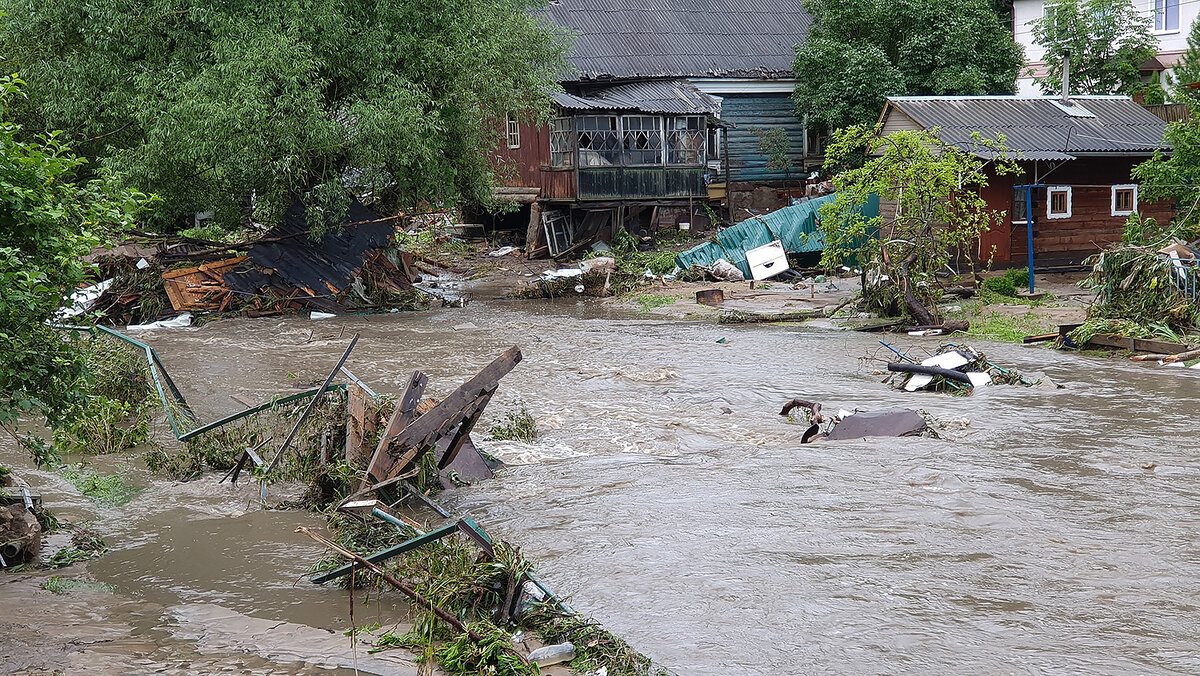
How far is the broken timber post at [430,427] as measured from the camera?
7523mm

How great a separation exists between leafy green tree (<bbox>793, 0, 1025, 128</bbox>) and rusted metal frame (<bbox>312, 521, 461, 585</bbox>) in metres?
24.9

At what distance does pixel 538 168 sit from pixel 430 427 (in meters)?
21.4

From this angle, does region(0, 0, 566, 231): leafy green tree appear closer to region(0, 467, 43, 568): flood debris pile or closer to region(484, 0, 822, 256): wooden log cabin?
region(484, 0, 822, 256): wooden log cabin

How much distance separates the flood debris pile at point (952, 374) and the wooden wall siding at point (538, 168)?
1533 centimetres

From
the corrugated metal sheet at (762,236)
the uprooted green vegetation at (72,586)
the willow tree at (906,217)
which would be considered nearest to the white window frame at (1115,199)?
the corrugated metal sheet at (762,236)

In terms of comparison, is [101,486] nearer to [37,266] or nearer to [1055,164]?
[37,266]

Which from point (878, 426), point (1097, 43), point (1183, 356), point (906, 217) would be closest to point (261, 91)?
point (906, 217)

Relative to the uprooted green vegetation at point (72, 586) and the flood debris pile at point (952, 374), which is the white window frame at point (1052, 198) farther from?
the uprooted green vegetation at point (72, 586)

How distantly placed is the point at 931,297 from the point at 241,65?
12.4 meters

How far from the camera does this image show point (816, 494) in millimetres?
8328

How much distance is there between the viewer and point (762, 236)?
24.8 meters

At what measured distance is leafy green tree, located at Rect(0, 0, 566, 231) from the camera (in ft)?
57.9

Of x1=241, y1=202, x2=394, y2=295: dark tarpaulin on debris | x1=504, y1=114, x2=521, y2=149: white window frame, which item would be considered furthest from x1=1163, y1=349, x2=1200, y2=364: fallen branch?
x1=504, y1=114, x2=521, y2=149: white window frame

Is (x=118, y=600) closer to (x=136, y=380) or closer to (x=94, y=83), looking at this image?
(x=136, y=380)
